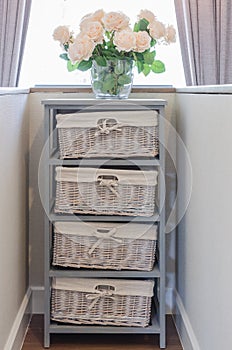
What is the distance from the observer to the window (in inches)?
101

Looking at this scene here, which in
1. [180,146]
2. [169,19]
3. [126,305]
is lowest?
[126,305]

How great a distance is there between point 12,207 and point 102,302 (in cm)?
51

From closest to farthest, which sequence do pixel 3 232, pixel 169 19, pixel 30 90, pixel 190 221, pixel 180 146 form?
pixel 3 232 < pixel 190 221 < pixel 180 146 < pixel 30 90 < pixel 169 19

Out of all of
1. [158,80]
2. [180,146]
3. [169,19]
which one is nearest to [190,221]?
[180,146]

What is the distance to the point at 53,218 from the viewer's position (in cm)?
204

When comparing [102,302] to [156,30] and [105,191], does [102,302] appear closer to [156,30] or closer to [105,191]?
[105,191]

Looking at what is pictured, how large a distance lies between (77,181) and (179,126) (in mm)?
554

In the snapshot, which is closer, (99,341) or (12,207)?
(12,207)

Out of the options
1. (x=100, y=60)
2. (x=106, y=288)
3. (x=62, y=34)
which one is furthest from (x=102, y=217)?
(x=62, y=34)

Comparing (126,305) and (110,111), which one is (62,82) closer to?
(110,111)

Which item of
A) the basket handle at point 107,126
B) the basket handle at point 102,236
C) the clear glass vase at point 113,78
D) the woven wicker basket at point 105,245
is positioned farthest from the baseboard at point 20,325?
the clear glass vase at point 113,78

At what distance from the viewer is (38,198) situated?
2.41 meters

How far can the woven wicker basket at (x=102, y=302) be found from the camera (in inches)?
80.7

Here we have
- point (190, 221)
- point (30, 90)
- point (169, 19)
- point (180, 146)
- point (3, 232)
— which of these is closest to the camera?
point (3, 232)
